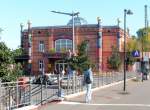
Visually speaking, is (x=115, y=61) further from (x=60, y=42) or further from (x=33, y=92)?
(x=33, y=92)

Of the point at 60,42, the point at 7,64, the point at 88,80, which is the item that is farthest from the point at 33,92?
the point at 60,42

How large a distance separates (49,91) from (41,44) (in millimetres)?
66010

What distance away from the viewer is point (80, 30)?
88.9m

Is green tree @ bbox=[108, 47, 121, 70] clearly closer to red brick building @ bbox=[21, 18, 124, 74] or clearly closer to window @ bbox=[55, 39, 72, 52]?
red brick building @ bbox=[21, 18, 124, 74]

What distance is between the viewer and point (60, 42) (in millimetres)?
90125

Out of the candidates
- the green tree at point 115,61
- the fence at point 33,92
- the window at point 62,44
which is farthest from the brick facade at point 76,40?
the fence at point 33,92

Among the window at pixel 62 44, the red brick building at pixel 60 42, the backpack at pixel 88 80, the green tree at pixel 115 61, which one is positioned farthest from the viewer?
the window at pixel 62 44

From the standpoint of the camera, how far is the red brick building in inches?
3413

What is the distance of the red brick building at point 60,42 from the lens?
8669 cm

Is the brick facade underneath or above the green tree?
above

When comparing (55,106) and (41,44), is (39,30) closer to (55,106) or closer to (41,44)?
(41,44)

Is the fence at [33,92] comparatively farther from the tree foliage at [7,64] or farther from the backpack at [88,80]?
the backpack at [88,80]

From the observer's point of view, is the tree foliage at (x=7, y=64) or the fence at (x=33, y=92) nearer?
the fence at (x=33, y=92)

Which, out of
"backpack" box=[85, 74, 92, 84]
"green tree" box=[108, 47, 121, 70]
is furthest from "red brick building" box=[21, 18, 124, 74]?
"backpack" box=[85, 74, 92, 84]
